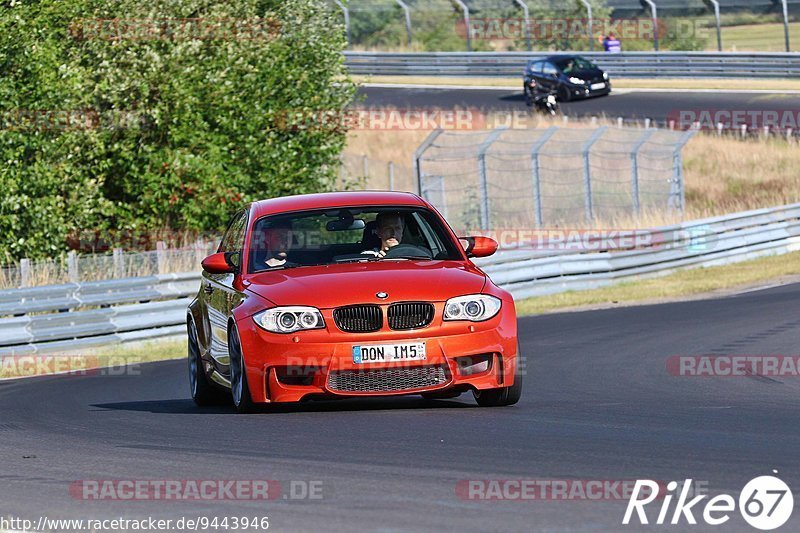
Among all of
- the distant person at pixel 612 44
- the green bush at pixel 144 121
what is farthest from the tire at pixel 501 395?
the distant person at pixel 612 44

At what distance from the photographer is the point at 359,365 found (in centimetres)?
927

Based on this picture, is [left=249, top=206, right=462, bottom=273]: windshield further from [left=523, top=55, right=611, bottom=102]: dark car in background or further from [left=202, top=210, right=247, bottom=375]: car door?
[left=523, top=55, right=611, bottom=102]: dark car in background

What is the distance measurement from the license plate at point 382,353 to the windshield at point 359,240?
3.77ft

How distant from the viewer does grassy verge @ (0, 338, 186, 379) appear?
17.4 metres

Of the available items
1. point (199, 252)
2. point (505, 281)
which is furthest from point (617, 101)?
point (199, 252)

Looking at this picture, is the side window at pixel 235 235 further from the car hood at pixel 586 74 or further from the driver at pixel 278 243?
the car hood at pixel 586 74

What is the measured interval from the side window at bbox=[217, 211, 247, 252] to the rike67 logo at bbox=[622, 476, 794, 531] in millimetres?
5216

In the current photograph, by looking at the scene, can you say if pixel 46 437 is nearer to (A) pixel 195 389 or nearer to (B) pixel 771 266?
(A) pixel 195 389

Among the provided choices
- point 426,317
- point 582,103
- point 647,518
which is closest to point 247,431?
point 426,317

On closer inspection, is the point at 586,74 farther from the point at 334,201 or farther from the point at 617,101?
the point at 334,201

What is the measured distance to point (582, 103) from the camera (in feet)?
156

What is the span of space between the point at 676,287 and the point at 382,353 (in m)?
16.1

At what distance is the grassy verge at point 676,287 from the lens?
76.0 feet

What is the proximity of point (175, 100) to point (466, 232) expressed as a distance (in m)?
6.73
